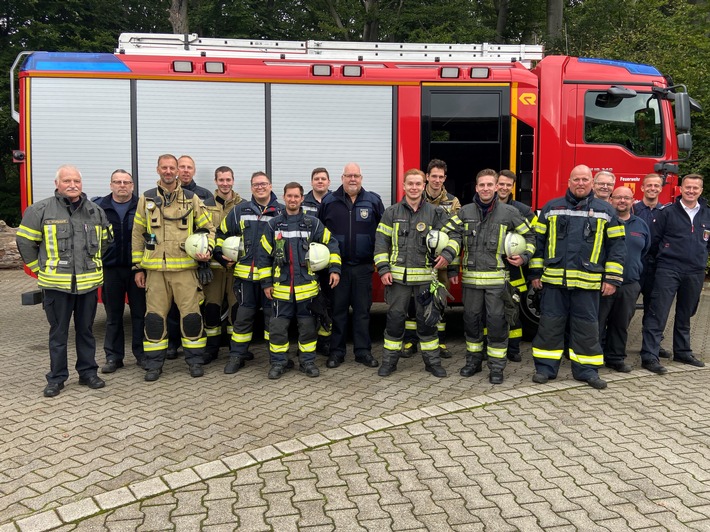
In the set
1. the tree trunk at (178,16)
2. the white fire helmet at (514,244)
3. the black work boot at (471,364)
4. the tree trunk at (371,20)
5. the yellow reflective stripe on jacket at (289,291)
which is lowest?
the black work boot at (471,364)

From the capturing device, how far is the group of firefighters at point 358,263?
5027 millimetres

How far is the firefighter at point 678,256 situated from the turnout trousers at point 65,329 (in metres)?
4.87

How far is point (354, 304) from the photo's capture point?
576 cm

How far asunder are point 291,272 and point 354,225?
790 mm

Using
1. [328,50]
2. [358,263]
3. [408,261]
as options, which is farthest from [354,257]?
[328,50]

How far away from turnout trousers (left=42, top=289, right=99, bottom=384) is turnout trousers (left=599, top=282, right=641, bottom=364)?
14.4 feet

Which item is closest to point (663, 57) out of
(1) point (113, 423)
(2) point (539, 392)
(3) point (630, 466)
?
(2) point (539, 392)

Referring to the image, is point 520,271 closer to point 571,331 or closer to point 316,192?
point 571,331

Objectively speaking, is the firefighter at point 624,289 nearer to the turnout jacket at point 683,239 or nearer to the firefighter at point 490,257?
the turnout jacket at point 683,239

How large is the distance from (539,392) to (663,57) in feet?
35.3

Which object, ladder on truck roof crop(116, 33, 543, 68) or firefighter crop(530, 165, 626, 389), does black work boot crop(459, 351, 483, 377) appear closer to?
firefighter crop(530, 165, 626, 389)

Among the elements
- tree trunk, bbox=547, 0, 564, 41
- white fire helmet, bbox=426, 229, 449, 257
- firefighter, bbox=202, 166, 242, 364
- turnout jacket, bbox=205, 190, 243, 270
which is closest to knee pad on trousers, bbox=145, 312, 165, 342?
firefighter, bbox=202, 166, 242, 364

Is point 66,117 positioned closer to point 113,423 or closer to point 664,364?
point 113,423

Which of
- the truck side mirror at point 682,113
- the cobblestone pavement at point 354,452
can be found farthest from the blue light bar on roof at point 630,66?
the cobblestone pavement at point 354,452
